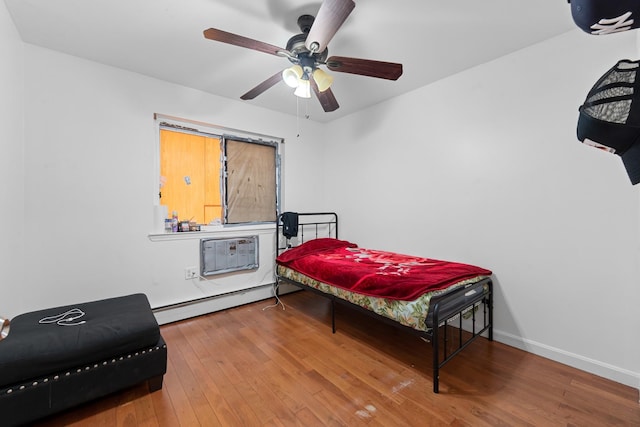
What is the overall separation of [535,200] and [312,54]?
2.16m

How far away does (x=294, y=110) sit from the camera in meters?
3.77

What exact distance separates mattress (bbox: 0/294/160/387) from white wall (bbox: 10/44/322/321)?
52 cm

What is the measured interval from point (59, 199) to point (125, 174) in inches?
21.2

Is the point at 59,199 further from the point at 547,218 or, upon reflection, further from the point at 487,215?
the point at 547,218

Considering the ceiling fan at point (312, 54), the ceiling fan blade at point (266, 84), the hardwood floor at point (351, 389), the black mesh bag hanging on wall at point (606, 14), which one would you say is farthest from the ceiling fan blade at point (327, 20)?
the hardwood floor at point (351, 389)

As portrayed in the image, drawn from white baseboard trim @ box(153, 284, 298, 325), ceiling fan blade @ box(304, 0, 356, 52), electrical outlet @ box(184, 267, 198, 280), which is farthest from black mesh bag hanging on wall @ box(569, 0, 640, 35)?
white baseboard trim @ box(153, 284, 298, 325)

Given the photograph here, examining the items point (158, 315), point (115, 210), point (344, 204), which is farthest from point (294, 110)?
point (158, 315)

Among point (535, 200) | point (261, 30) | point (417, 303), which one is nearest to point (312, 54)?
point (261, 30)

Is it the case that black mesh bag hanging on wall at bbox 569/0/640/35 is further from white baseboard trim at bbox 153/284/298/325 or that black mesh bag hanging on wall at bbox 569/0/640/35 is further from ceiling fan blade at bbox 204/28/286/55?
white baseboard trim at bbox 153/284/298/325

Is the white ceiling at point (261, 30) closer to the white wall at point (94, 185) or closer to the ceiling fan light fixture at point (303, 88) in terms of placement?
the white wall at point (94, 185)

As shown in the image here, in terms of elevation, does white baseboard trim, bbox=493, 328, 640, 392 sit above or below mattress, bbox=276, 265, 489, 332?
below

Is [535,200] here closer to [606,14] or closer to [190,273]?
[606,14]

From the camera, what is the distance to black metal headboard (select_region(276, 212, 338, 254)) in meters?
3.81

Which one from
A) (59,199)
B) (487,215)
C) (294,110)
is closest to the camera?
(59,199)
